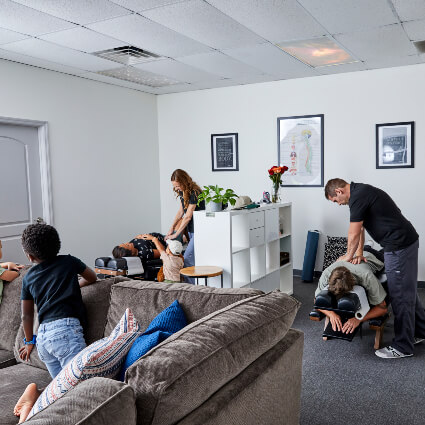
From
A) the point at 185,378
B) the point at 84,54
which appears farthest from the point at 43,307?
the point at 84,54

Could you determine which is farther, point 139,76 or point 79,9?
point 139,76

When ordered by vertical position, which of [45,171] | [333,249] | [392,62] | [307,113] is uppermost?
[392,62]

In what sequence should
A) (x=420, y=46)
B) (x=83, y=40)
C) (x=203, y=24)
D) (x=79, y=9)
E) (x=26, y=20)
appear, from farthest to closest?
1. (x=420, y=46)
2. (x=83, y=40)
3. (x=203, y=24)
4. (x=26, y=20)
5. (x=79, y=9)

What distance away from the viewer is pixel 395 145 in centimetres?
552

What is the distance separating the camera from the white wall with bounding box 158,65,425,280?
5.48m

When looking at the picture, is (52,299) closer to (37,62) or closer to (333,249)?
(37,62)

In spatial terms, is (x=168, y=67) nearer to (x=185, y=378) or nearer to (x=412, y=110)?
(x=412, y=110)

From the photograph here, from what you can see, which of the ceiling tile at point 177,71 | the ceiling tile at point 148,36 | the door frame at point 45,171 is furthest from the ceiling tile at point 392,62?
the door frame at point 45,171

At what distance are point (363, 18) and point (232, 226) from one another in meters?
2.17

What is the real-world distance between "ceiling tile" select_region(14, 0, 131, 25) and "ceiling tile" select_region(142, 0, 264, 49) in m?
0.27

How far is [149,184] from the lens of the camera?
273 inches

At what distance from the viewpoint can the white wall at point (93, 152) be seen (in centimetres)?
520

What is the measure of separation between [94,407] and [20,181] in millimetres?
4500

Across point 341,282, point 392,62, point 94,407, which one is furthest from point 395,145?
point 94,407
